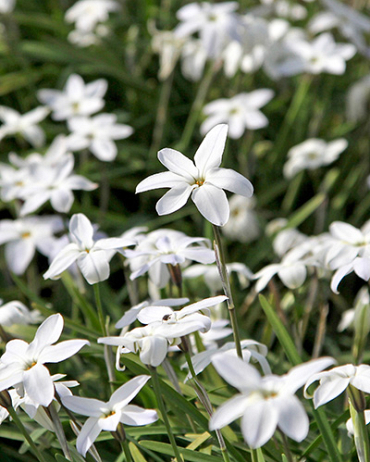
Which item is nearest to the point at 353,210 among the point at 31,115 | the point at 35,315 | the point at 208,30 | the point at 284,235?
the point at 284,235

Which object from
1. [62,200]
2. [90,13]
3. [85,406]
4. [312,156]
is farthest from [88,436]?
[90,13]

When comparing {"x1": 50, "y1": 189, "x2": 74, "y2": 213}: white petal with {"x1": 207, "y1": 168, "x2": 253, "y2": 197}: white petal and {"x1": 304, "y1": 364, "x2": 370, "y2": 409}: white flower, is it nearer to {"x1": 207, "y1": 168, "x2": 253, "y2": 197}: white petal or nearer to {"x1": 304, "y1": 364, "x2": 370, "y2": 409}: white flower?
{"x1": 207, "y1": 168, "x2": 253, "y2": 197}: white petal

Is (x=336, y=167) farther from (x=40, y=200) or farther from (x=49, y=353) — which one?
(x=49, y=353)

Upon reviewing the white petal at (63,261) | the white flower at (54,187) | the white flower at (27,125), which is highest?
the white petal at (63,261)

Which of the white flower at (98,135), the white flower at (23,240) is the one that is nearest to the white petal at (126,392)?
the white flower at (23,240)

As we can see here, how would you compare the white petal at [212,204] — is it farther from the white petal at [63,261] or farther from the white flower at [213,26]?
the white flower at [213,26]

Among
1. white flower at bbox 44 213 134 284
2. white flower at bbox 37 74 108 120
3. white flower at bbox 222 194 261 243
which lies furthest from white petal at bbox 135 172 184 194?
white flower at bbox 37 74 108 120
